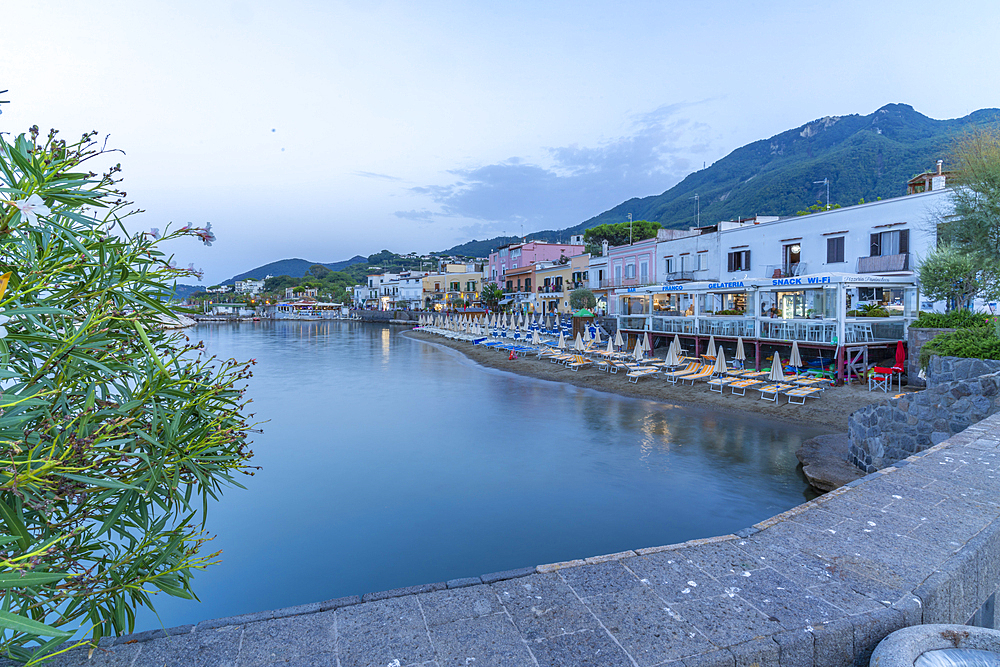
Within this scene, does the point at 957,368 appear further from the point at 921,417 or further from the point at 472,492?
the point at 472,492

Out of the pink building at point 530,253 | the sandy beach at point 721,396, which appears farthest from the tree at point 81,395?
the pink building at point 530,253

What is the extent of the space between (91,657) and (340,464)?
11.1m

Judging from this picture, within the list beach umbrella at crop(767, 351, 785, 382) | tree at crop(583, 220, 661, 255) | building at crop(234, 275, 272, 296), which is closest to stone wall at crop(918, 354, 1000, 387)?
beach umbrella at crop(767, 351, 785, 382)

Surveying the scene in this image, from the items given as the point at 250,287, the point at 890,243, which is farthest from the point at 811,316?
the point at 250,287

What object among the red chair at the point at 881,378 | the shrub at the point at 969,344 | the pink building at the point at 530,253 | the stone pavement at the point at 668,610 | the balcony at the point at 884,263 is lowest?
the red chair at the point at 881,378

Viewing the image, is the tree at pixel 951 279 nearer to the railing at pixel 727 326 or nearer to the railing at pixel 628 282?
the railing at pixel 727 326

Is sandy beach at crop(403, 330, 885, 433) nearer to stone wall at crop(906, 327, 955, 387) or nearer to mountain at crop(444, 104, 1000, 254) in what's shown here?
stone wall at crop(906, 327, 955, 387)

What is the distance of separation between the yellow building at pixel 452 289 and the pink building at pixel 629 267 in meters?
35.6

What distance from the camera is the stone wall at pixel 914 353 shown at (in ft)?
47.8

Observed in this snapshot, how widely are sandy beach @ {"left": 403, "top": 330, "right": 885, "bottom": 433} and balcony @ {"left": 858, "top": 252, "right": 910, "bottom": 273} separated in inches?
323

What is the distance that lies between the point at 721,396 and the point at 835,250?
11811 mm

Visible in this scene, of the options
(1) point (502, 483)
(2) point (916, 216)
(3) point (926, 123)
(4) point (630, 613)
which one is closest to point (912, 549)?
(4) point (630, 613)

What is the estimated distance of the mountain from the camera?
8344 centimetres

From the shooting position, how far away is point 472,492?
36.5ft
